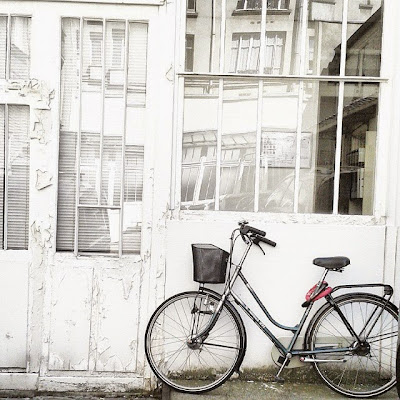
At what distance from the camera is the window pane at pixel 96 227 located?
5.42 m

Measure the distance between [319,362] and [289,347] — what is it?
28cm

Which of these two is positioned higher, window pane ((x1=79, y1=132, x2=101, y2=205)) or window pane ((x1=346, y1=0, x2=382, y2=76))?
window pane ((x1=346, y1=0, x2=382, y2=76))

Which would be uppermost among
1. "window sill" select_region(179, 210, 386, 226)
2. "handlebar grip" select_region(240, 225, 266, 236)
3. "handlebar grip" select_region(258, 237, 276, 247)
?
"window sill" select_region(179, 210, 386, 226)

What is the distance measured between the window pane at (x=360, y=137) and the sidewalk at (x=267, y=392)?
1562mm

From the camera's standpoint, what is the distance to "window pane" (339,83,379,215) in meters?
5.33

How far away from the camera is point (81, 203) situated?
5414mm

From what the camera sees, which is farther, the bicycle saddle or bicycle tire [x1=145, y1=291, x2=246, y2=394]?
bicycle tire [x1=145, y1=291, x2=246, y2=394]

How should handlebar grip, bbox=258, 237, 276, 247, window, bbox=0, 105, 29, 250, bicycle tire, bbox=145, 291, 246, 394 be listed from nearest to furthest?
handlebar grip, bbox=258, 237, 276, 247, bicycle tire, bbox=145, 291, 246, 394, window, bbox=0, 105, 29, 250

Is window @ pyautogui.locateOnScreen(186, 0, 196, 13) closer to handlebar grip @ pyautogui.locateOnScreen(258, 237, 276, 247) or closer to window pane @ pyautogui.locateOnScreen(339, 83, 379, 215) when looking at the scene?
window pane @ pyautogui.locateOnScreen(339, 83, 379, 215)

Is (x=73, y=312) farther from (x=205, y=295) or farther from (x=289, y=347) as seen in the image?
(x=289, y=347)

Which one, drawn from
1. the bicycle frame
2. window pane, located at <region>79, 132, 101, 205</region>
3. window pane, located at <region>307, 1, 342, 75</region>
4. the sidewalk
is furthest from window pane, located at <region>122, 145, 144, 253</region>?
window pane, located at <region>307, 1, 342, 75</region>

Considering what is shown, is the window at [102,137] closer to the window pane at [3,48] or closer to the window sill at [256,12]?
the window pane at [3,48]

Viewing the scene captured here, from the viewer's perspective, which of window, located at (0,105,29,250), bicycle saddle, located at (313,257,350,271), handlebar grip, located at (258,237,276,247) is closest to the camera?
bicycle saddle, located at (313,257,350,271)

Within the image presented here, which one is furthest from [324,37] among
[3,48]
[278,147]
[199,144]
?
[3,48]
